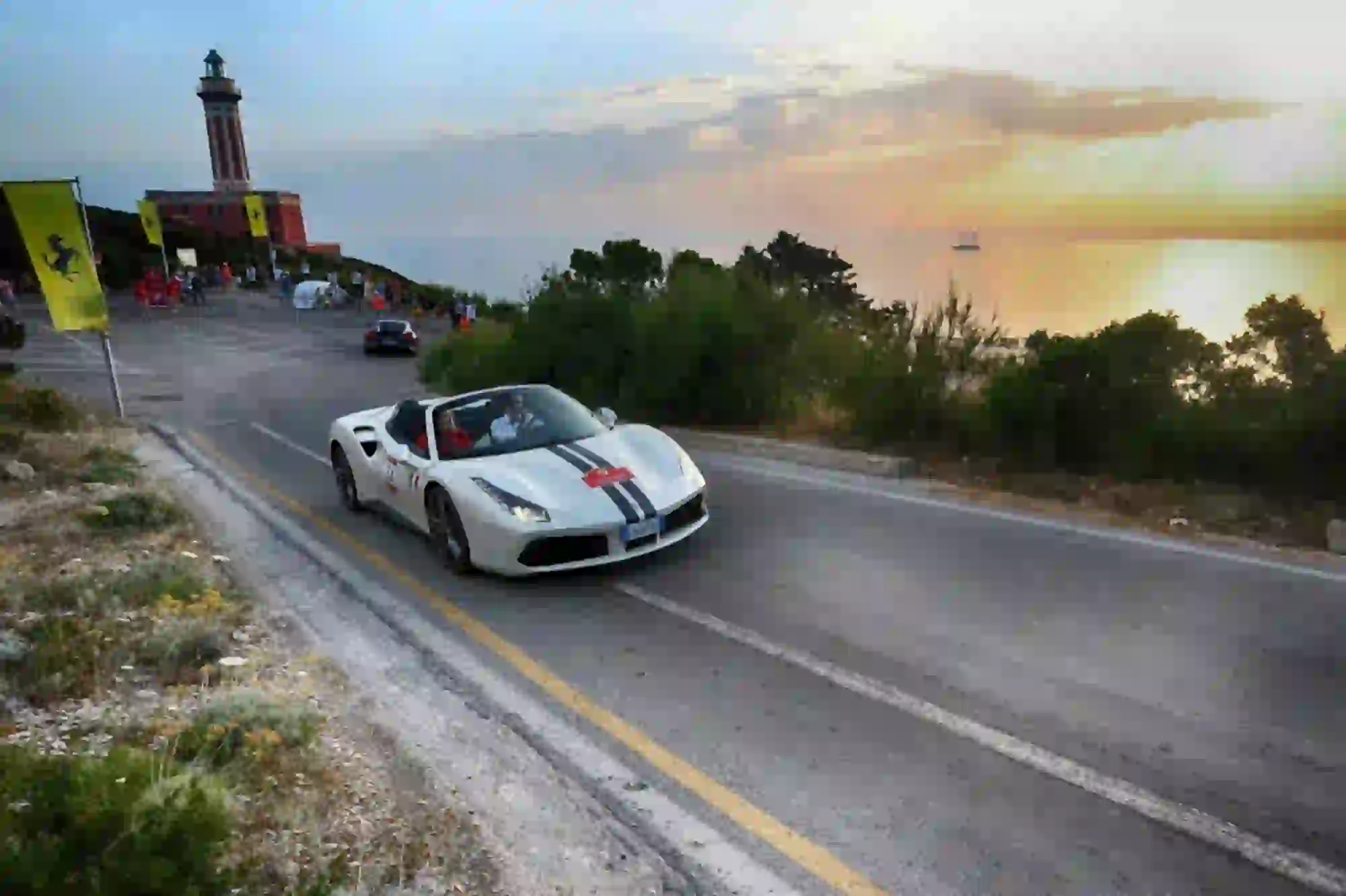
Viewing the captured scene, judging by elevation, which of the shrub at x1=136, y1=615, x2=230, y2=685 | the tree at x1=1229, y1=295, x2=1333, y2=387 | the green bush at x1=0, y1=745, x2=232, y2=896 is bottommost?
the shrub at x1=136, y1=615, x2=230, y2=685

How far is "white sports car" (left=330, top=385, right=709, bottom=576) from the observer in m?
6.02

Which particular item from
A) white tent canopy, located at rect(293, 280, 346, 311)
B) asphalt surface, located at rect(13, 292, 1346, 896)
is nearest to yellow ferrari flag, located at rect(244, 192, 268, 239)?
white tent canopy, located at rect(293, 280, 346, 311)

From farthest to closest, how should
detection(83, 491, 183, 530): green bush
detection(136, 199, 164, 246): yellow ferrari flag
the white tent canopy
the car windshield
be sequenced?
the white tent canopy → detection(136, 199, 164, 246): yellow ferrari flag → detection(83, 491, 183, 530): green bush → the car windshield

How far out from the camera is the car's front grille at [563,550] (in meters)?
5.98

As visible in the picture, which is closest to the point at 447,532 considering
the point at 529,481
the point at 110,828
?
the point at 529,481

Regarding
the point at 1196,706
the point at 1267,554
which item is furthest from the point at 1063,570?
the point at 1196,706

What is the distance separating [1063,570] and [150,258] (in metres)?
62.1

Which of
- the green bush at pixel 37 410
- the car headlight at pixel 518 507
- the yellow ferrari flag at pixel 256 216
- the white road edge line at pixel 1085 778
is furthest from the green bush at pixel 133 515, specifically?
the yellow ferrari flag at pixel 256 216

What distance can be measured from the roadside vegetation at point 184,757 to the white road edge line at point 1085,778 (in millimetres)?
1942

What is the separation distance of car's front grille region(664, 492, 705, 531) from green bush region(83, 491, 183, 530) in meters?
4.47

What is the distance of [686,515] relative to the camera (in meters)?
6.48

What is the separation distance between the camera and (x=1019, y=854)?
3.17 meters

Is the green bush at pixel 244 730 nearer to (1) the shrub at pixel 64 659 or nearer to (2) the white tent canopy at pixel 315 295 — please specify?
(1) the shrub at pixel 64 659

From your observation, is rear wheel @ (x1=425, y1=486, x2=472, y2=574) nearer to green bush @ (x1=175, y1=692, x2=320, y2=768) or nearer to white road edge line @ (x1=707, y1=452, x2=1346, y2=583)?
green bush @ (x1=175, y1=692, x2=320, y2=768)
